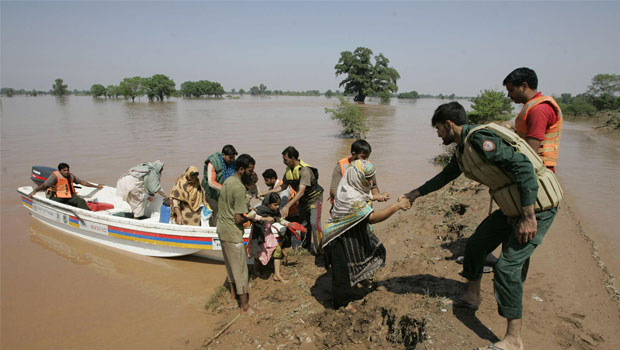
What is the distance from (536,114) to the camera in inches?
101

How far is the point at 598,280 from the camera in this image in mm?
3203

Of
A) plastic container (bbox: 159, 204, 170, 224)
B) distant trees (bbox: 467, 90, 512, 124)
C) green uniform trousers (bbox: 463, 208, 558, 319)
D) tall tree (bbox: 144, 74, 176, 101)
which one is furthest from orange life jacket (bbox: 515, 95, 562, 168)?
tall tree (bbox: 144, 74, 176, 101)

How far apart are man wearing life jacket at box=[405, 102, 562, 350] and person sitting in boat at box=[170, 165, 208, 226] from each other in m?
3.91

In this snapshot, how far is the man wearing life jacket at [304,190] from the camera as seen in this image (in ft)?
13.7

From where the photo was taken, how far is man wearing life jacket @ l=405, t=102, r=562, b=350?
204 centimetres

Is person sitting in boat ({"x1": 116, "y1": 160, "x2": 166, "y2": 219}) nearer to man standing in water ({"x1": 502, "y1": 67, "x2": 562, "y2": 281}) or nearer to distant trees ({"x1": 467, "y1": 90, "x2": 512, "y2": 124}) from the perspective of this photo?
man standing in water ({"x1": 502, "y1": 67, "x2": 562, "y2": 281})

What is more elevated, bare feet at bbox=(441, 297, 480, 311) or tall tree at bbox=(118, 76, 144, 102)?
tall tree at bbox=(118, 76, 144, 102)

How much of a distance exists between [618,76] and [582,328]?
42.2 meters

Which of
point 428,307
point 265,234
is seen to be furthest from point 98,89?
point 428,307

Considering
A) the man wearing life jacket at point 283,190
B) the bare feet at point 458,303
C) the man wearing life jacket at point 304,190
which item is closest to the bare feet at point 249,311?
the man wearing life jacket at point 304,190

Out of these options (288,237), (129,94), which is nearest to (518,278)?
(288,237)

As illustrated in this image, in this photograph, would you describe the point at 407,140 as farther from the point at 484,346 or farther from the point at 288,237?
the point at 484,346

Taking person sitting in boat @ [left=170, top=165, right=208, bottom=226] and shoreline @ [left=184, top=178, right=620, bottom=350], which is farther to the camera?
person sitting in boat @ [left=170, top=165, right=208, bottom=226]

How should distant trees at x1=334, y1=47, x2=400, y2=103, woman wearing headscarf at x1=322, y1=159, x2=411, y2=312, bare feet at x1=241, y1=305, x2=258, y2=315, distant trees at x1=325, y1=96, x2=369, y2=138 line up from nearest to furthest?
woman wearing headscarf at x1=322, y1=159, x2=411, y2=312, bare feet at x1=241, y1=305, x2=258, y2=315, distant trees at x1=325, y1=96, x2=369, y2=138, distant trees at x1=334, y1=47, x2=400, y2=103
